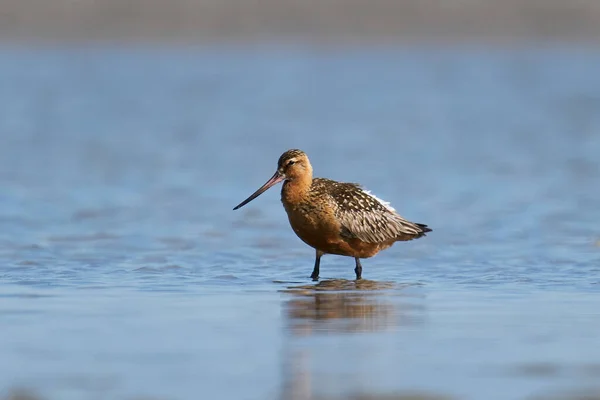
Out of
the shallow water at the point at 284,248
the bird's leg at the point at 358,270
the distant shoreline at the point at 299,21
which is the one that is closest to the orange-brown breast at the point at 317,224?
the bird's leg at the point at 358,270

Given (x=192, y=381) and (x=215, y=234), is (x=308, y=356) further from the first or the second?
(x=215, y=234)

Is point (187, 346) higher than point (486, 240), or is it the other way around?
point (486, 240)

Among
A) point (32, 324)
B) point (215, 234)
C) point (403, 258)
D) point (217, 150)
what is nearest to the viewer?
point (32, 324)

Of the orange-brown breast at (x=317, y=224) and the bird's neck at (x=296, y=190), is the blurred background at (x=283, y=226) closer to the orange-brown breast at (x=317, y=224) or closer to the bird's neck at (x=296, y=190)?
the orange-brown breast at (x=317, y=224)

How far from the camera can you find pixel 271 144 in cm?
2017

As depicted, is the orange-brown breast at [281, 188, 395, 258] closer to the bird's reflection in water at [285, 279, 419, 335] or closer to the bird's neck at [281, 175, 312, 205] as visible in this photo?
the bird's neck at [281, 175, 312, 205]

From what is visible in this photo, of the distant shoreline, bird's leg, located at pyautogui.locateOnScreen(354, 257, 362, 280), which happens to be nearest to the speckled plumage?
bird's leg, located at pyautogui.locateOnScreen(354, 257, 362, 280)

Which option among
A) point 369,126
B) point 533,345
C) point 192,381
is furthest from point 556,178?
point 192,381

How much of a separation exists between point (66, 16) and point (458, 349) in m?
32.2

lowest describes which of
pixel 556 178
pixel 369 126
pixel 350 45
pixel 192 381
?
pixel 192 381

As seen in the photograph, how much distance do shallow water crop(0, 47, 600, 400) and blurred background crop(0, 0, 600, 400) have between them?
30mm

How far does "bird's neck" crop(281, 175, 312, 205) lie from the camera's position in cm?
1020

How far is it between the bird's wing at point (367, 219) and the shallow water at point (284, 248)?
302mm

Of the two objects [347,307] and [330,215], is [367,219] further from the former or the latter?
[347,307]
